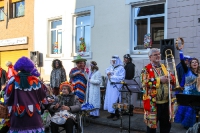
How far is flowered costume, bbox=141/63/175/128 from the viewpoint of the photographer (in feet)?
13.9

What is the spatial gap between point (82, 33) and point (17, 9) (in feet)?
18.9

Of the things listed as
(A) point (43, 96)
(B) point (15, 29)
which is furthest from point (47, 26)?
(A) point (43, 96)

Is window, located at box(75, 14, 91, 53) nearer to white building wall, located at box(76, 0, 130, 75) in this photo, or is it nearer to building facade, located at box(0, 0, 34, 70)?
white building wall, located at box(76, 0, 130, 75)

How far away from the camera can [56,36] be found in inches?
487

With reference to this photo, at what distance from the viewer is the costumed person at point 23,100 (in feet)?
12.2

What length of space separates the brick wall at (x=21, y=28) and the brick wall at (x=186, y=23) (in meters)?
7.79

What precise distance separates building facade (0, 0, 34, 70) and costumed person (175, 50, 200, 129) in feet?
30.5

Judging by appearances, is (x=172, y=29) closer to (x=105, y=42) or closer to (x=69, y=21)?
(x=105, y=42)

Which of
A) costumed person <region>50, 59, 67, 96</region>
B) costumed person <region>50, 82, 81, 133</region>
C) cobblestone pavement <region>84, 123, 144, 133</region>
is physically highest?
costumed person <region>50, 59, 67, 96</region>

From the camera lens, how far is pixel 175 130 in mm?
6172

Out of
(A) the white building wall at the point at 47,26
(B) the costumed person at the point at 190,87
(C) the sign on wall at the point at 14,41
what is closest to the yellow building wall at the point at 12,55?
(C) the sign on wall at the point at 14,41

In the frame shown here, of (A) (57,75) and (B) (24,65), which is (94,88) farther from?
(B) (24,65)

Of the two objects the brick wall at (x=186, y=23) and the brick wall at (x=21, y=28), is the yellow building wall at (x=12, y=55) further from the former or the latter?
the brick wall at (x=186, y=23)

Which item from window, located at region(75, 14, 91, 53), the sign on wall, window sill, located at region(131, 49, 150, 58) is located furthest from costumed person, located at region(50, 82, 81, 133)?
the sign on wall
